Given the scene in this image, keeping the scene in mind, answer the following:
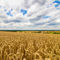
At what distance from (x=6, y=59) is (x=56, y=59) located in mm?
1540

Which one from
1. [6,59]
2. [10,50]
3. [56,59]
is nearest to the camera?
[56,59]

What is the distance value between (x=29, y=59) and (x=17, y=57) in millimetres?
499

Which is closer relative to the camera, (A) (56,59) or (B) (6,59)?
(A) (56,59)

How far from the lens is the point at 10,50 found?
2379 millimetres

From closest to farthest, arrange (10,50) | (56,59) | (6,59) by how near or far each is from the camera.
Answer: (56,59) → (6,59) → (10,50)

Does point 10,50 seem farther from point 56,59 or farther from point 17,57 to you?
point 56,59

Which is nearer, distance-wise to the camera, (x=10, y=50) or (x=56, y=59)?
(x=56, y=59)

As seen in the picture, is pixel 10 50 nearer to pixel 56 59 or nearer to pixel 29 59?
pixel 29 59

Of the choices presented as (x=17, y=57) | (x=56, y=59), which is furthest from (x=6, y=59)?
(x=56, y=59)

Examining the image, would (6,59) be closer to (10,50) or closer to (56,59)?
(10,50)

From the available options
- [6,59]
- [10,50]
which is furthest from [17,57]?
[10,50]

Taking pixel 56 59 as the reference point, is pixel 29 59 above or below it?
below

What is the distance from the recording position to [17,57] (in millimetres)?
1693

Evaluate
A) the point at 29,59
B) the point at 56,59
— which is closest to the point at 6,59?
the point at 29,59
